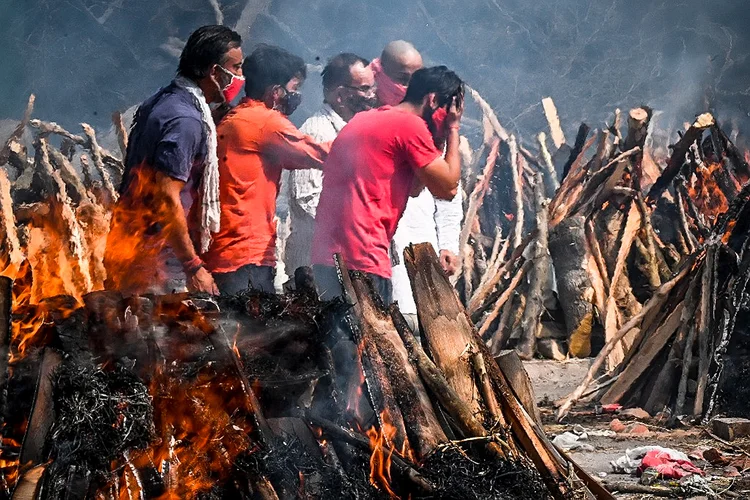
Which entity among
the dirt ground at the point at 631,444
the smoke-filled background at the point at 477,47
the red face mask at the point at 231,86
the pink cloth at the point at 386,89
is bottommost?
the dirt ground at the point at 631,444

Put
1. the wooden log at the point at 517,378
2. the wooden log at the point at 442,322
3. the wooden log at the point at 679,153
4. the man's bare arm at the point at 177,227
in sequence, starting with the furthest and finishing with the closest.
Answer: the wooden log at the point at 679,153, the man's bare arm at the point at 177,227, the wooden log at the point at 517,378, the wooden log at the point at 442,322

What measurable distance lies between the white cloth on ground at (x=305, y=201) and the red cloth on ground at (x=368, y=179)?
102 cm

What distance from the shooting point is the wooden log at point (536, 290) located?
28.1 feet

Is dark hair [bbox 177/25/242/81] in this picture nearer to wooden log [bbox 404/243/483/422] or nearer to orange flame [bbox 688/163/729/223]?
wooden log [bbox 404/243/483/422]

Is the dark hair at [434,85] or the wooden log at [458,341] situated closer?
the wooden log at [458,341]

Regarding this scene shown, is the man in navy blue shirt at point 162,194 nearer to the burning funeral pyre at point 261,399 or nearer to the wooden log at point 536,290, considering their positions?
the burning funeral pyre at point 261,399

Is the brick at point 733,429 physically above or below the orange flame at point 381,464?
below

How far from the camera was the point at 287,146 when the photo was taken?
472 centimetres

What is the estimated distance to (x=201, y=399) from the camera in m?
2.87

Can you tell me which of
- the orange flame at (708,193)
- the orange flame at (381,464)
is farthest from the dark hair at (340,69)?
the orange flame at (708,193)

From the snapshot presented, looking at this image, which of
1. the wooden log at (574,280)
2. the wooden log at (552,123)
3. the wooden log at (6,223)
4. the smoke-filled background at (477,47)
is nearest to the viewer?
the wooden log at (6,223)

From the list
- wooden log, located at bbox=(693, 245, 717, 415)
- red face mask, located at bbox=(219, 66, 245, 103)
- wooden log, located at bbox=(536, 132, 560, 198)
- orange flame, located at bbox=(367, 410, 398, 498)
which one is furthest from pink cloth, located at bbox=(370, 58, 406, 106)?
wooden log, located at bbox=(536, 132, 560, 198)

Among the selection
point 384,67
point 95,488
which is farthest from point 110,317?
point 384,67

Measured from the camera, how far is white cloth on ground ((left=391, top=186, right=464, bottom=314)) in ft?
19.4
